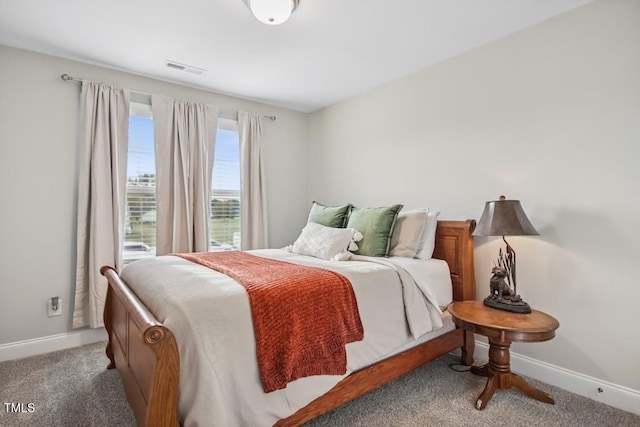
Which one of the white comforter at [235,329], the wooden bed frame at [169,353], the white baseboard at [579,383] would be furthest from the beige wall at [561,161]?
the white comforter at [235,329]

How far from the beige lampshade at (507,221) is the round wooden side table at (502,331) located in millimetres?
492

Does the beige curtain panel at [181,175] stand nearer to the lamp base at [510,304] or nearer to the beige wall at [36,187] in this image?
the beige wall at [36,187]

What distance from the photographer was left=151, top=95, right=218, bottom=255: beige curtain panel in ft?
10.5

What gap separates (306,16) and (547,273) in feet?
7.80

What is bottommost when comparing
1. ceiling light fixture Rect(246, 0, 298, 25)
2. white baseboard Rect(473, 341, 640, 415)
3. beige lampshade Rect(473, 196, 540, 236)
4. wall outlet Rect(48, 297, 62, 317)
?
white baseboard Rect(473, 341, 640, 415)

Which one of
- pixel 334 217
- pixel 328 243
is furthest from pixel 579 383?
pixel 334 217

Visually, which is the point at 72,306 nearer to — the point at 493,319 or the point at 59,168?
the point at 59,168

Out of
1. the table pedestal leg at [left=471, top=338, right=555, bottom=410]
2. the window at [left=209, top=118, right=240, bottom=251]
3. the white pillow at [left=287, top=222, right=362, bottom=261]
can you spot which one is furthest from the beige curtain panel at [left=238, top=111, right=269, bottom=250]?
the table pedestal leg at [left=471, top=338, right=555, bottom=410]

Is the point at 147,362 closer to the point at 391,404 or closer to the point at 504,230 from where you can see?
the point at 391,404

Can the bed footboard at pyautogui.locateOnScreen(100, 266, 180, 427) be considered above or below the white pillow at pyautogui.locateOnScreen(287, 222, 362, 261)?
below

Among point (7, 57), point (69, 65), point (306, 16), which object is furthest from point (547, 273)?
point (7, 57)

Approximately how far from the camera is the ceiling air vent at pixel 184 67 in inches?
114

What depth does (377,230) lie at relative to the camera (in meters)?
2.59

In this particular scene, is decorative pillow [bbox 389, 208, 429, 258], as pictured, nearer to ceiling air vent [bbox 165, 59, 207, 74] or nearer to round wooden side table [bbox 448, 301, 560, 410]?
round wooden side table [bbox 448, 301, 560, 410]
